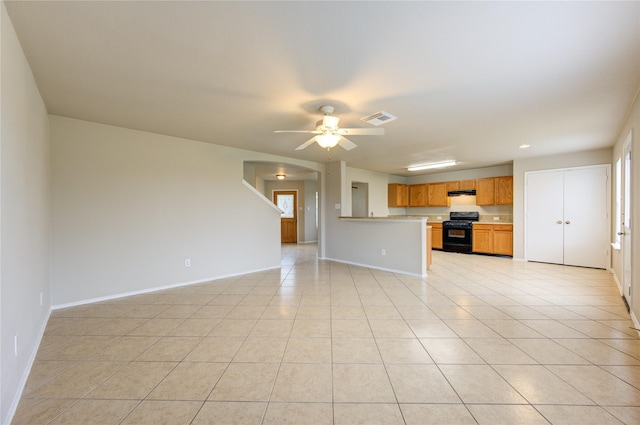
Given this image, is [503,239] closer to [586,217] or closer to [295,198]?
[586,217]

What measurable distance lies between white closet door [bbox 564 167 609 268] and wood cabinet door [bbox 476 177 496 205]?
4.91 ft

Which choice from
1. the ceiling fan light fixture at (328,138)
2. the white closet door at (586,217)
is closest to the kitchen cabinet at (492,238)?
the white closet door at (586,217)

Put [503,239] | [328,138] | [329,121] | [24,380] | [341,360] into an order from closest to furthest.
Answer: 1. [24,380]
2. [341,360]
3. [329,121]
4. [328,138]
5. [503,239]

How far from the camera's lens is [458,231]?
7.07 m

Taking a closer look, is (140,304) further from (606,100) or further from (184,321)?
(606,100)

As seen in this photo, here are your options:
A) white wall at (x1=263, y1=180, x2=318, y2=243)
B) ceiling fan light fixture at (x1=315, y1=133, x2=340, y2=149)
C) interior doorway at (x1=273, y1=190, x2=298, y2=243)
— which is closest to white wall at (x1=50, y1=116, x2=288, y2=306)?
ceiling fan light fixture at (x1=315, y1=133, x2=340, y2=149)

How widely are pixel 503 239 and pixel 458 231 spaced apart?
1.05 metres

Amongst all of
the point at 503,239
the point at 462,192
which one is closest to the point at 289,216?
the point at 462,192

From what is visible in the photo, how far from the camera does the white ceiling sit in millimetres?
1530

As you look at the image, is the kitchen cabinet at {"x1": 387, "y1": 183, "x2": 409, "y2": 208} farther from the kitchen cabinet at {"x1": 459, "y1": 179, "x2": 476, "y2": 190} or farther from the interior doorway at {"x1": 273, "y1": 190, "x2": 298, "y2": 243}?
the interior doorway at {"x1": 273, "y1": 190, "x2": 298, "y2": 243}

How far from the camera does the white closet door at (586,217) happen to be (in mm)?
4867

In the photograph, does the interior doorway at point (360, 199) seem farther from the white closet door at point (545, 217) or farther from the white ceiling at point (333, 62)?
the white ceiling at point (333, 62)

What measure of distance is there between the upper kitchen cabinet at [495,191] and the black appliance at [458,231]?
48 cm

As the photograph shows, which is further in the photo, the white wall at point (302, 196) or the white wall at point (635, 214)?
the white wall at point (302, 196)
